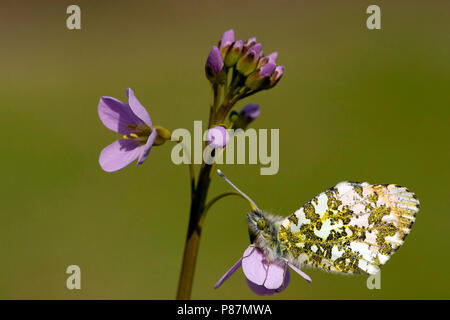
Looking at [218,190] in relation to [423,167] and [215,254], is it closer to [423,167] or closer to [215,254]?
[215,254]

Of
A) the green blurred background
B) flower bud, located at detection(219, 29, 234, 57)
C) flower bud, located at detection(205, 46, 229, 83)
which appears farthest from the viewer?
the green blurred background

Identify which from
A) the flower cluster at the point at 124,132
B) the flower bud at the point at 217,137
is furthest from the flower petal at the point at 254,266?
the flower cluster at the point at 124,132

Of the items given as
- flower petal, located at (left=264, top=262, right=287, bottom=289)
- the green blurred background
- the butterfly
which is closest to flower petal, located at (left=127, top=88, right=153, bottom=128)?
the butterfly

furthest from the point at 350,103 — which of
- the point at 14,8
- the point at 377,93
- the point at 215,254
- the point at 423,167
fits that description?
the point at 14,8

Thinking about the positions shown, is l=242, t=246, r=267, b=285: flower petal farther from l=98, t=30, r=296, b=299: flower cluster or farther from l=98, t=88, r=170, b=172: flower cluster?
l=98, t=88, r=170, b=172: flower cluster

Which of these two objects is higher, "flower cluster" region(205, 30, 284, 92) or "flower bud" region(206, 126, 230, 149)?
"flower cluster" region(205, 30, 284, 92)

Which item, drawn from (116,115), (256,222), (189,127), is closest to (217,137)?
(256,222)

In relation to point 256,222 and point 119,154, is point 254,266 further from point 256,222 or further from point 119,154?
point 119,154
